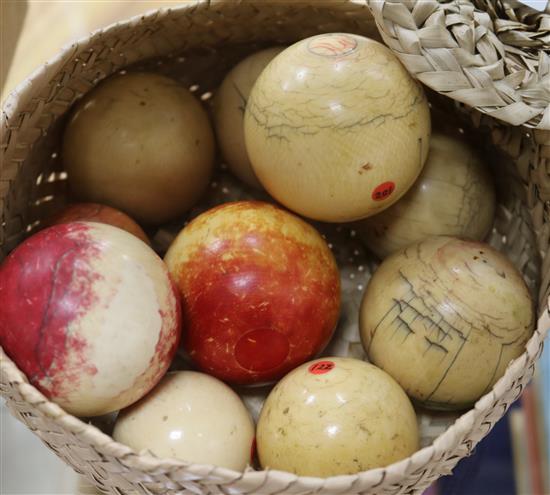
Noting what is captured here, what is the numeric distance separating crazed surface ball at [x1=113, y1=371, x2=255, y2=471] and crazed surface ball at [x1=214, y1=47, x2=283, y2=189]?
301 millimetres

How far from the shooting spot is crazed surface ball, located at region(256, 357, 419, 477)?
A: 665mm

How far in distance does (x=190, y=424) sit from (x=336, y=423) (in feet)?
0.42

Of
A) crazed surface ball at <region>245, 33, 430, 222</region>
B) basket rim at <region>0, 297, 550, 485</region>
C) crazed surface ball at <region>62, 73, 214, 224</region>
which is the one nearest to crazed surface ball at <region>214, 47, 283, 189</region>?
crazed surface ball at <region>62, 73, 214, 224</region>

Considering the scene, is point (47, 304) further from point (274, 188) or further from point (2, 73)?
point (2, 73)

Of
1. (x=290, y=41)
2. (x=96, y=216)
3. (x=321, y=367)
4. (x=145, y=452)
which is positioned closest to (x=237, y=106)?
(x=290, y=41)

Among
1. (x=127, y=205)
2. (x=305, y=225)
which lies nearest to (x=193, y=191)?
(x=127, y=205)

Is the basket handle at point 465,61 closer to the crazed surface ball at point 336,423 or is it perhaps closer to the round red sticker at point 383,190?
the round red sticker at point 383,190

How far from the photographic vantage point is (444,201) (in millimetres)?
863

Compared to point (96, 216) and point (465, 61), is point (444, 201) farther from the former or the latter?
point (96, 216)

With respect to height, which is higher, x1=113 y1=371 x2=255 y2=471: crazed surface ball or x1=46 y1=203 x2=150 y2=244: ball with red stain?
x1=46 y1=203 x2=150 y2=244: ball with red stain

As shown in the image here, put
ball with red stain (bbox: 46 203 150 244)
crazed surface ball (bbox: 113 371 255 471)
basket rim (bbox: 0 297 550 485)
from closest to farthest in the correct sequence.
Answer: basket rim (bbox: 0 297 550 485) < crazed surface ball (bbox: 113 371 255 471) < ball with red stain (bbox: 46 203 150 244)

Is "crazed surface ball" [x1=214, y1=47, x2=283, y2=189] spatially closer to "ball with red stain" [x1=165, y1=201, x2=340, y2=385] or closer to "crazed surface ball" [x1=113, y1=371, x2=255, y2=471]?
"ball with red stain" [x1=165, y1=201, x2=340, y2=385]

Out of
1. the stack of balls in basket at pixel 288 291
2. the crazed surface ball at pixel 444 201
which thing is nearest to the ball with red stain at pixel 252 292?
the stack of balls in basket at pixel 288 291

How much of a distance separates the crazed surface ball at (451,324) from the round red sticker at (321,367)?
0.07 meters
